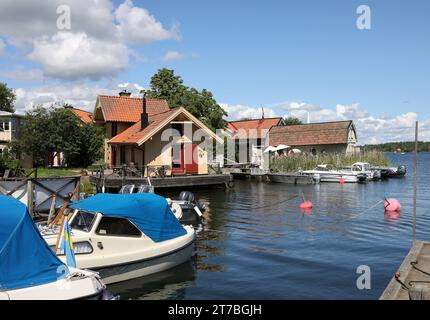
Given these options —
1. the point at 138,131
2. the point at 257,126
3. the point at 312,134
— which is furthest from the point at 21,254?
the point at 257,126

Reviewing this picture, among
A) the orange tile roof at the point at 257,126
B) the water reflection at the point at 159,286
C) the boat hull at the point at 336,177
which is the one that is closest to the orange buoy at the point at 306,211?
the water reflection at the point at 159,286

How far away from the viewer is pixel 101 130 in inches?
2014

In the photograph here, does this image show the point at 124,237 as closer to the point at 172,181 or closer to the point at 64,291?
the point at 64,291

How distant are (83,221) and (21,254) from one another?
427cm

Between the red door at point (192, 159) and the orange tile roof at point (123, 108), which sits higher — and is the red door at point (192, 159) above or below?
below

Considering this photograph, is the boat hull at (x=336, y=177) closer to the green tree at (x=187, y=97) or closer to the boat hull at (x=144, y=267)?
the green tree at (x=187, y=97)

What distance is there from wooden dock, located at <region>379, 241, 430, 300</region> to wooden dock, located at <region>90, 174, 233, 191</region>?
879 inches

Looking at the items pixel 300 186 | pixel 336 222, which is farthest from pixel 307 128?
pixel 336 222

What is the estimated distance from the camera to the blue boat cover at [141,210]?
12875 millimetres

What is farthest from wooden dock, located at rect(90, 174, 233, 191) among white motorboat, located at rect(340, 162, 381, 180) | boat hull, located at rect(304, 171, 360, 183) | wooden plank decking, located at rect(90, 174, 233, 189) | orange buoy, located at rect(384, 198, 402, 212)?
white motorboat, located at rect(340, 162, 381, 180)

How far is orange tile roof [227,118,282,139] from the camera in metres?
70.1

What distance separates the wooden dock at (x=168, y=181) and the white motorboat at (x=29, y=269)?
21.6 meters
